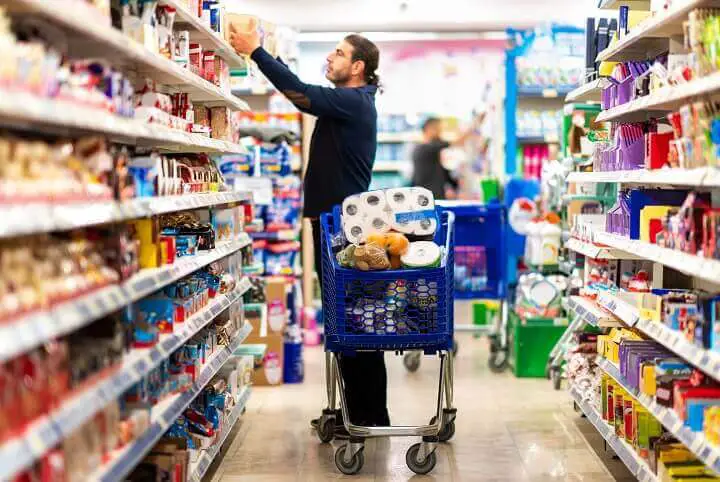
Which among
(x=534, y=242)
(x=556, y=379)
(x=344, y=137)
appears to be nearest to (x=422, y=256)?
(x=344, y=137)

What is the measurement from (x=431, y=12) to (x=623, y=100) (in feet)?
20.0

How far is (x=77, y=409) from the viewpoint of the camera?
253cm

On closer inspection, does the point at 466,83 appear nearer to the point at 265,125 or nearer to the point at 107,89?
the point at 265,125

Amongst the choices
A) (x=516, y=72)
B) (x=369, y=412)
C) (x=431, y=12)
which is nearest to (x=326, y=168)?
(x=369, y=412)

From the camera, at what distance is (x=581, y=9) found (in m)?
10.4

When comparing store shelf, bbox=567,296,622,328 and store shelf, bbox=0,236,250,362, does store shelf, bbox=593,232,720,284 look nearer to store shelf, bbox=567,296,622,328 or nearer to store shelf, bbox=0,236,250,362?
store shelf, bbox=567,296,622,328

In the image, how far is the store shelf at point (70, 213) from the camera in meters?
2.20

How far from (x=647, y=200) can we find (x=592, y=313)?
92cm

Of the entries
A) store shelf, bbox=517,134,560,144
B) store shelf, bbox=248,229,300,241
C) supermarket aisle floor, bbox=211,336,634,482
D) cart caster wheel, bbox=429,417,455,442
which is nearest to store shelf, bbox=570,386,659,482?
Result: supermarket aisle floor, bbox=211,336,634,482

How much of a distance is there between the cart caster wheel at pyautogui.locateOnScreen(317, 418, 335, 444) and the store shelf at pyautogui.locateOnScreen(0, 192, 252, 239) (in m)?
1.83

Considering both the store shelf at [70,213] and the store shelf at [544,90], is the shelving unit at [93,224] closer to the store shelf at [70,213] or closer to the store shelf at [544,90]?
the store shelf at [70,213]

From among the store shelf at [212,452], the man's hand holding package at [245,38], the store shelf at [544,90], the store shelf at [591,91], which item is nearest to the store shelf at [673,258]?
the store shelf at [591,91]

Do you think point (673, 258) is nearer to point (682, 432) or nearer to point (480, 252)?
point (682, 432)

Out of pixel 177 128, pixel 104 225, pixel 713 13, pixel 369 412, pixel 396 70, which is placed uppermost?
pixel 396 70
